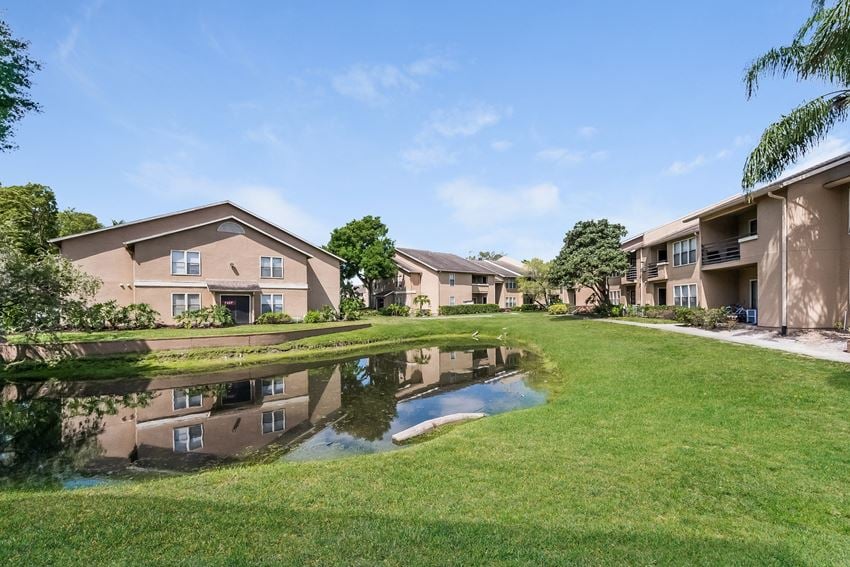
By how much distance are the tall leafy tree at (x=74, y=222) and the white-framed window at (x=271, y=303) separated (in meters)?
25.5

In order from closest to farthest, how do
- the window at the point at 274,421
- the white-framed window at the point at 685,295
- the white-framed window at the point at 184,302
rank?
1. the window at the point at 274,421
2. the white-framed window at the point at 184,302
3. the white-framed window at the point at 685,295

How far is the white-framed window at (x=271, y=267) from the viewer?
28266 millimetres

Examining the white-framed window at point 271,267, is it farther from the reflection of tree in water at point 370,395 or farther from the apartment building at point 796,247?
the apartment building at point 796,247

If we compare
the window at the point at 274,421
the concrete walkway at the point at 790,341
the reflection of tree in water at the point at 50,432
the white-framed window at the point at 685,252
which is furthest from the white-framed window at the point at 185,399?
the white-framed window at the point at 685,252

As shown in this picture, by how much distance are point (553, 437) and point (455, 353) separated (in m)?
14.7

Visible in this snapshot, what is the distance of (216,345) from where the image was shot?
20.0 meters

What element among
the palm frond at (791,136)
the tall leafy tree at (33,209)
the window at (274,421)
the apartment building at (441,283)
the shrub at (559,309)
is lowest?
the window at (274,421)

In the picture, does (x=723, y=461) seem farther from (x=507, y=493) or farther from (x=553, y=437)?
(x=507, y=493)

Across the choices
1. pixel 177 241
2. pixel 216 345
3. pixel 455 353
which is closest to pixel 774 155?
pixel 455 353

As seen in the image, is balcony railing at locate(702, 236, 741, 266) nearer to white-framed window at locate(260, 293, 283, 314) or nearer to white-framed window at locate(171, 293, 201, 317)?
white-framed window at locate(260, 293, 283, 314)

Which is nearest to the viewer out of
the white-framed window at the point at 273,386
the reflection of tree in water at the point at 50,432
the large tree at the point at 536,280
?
the reflection of tree in water at the point at 50,432

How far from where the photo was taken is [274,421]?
10.6 metres

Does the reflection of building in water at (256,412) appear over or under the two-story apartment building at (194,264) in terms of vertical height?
under

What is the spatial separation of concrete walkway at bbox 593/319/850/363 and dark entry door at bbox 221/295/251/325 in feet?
87.5
